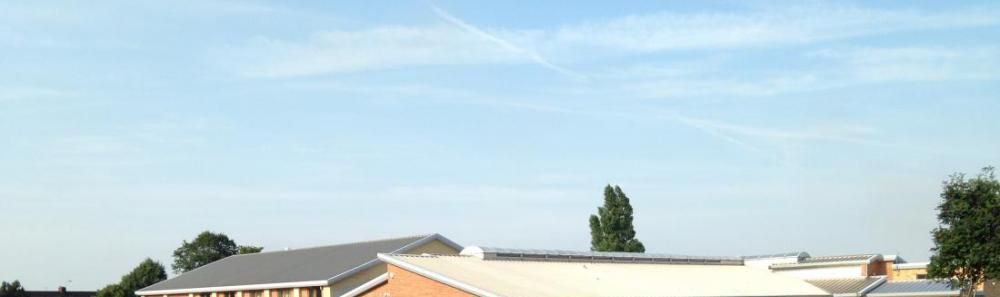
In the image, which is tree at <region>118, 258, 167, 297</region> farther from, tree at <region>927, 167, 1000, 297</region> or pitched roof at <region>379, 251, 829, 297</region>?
tree at <region>927, 167, 1000, 297</region>

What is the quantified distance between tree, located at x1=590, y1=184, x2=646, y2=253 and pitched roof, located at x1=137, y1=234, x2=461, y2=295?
84.6 ft

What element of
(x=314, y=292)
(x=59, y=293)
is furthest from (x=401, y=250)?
(x=59, y=293)

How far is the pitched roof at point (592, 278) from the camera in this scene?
174ft

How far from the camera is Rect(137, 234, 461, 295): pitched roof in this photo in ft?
229

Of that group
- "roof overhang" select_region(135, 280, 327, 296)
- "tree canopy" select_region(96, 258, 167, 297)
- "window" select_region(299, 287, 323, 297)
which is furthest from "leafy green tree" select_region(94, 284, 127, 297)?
"window" select_region(299, 287, 323, 297)

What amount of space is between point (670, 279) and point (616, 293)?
1101cm

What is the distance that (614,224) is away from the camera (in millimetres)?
98688

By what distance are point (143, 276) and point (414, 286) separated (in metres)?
67.7

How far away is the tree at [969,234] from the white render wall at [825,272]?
42.0 feet

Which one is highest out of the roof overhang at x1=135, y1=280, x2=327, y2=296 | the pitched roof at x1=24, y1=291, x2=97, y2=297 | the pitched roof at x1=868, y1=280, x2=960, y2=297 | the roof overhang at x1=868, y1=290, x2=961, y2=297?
the pitched roof at x1=24, y1=291, x2=97, y2=297

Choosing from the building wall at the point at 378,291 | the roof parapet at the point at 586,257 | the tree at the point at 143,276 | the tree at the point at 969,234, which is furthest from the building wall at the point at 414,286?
the tree at the point at 143,276

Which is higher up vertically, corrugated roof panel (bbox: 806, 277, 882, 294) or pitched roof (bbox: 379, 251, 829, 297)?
pitched roof (bbox: 379, 251, 829, 297)

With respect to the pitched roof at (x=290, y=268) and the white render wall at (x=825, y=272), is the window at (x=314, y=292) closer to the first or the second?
the pitched roof at (x=290, y=268)

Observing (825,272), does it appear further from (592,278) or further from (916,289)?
(592,278)
